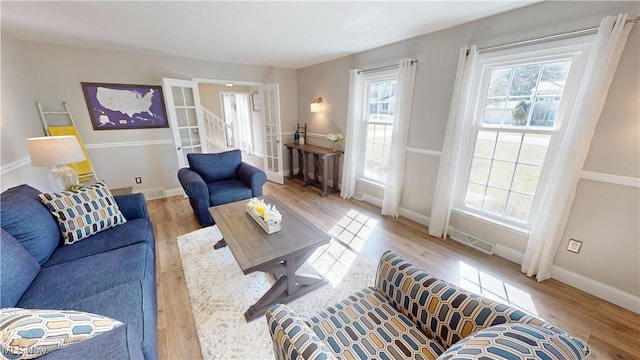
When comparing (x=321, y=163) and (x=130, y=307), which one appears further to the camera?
(x=321, y=163)

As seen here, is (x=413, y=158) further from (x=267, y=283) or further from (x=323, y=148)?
(x=267, y=283)

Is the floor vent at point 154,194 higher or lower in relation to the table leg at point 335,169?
lower

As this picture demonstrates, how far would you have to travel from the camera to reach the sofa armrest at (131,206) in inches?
81.3

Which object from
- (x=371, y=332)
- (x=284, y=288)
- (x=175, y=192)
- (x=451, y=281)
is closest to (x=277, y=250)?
(x=284, y=288)

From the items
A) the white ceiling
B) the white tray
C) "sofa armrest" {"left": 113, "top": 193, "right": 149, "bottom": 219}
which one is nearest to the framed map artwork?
the white ceiling

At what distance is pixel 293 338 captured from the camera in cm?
84

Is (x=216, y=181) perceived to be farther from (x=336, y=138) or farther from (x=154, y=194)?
(x=336, y=138)

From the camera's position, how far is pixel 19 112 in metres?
2.47

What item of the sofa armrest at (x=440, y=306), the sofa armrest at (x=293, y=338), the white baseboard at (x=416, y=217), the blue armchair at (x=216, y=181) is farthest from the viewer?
the white baseboard at (x=416, y=217)

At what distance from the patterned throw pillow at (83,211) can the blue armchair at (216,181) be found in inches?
32.6

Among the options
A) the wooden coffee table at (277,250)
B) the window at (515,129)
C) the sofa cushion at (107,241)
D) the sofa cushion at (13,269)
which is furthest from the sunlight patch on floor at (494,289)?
the sofa cushion at (13,269)

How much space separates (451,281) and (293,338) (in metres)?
1.78

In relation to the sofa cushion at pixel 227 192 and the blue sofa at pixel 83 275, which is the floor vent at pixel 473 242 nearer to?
the sofa cushion at pixel 227 192

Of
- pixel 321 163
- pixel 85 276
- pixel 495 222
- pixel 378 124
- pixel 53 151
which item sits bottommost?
pixel 495 222
